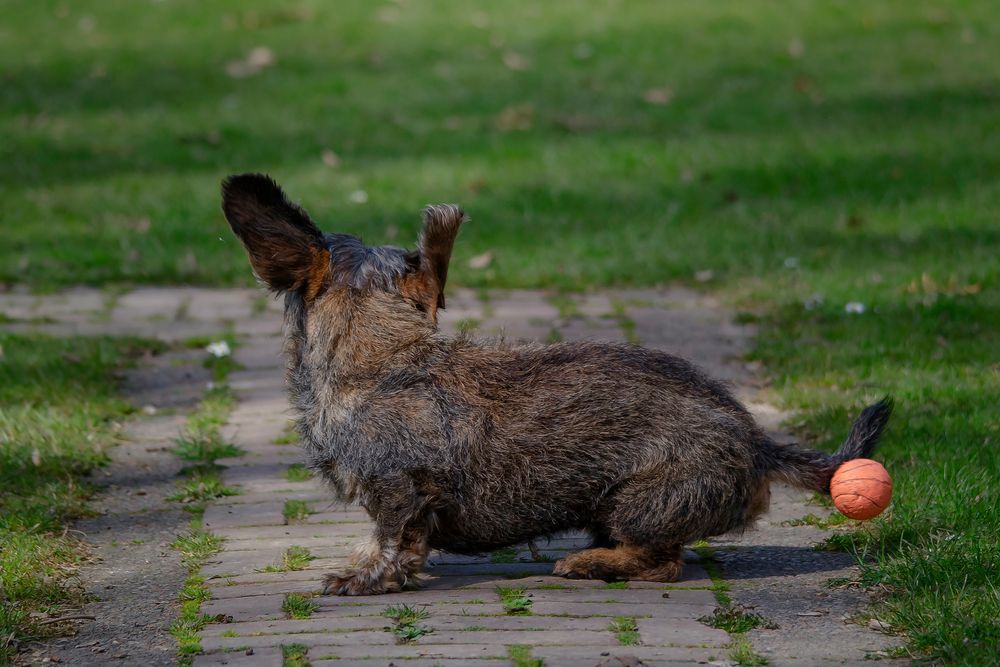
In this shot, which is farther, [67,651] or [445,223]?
[445,223]

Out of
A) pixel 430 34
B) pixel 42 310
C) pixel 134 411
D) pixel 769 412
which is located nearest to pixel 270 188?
pixel 134 411

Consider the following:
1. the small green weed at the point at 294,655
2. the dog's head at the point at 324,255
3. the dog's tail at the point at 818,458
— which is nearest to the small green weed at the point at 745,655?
the dog's tail at the point at 818,458

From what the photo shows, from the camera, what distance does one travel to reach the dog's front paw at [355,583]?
4680 mm

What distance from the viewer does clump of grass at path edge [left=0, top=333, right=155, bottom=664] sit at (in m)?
4.66

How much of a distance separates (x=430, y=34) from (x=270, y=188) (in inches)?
555

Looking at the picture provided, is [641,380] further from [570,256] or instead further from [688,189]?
[688,189]

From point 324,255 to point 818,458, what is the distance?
2.02 metres

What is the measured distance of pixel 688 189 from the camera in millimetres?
11516

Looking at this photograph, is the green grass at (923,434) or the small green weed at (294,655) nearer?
the small green weed at (294,655)

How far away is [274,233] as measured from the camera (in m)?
4.81

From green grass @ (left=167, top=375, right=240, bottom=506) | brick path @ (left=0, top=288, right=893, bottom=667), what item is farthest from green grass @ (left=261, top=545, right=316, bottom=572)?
green grass @ (left=167, top=375, right=240, bottom=506)

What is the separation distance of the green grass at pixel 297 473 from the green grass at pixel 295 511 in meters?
0.30

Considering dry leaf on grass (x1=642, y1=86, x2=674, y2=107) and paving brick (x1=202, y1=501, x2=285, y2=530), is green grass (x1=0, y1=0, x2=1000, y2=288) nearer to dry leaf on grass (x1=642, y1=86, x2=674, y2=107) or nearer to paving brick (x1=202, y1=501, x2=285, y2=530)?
dry leaf on grass (x1=642, y1=86, x2=674, y2=107)

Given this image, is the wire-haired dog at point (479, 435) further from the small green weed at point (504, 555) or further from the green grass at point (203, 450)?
the green grass at point (203, 450)
